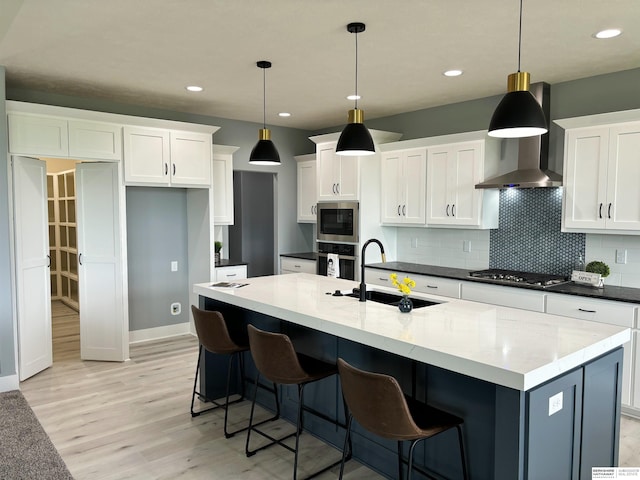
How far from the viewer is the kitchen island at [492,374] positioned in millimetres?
1868

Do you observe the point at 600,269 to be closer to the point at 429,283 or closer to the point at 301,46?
the point at 429,283

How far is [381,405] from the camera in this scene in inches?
80.6

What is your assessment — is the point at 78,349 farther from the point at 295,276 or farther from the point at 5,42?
the point at 5,42

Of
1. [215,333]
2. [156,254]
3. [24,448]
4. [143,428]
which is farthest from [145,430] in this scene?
[156,254]

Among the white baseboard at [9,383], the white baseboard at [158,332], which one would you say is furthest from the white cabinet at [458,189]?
the white baseboard at [9,383]

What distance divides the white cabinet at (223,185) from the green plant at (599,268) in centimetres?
391

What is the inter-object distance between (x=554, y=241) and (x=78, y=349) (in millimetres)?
5117

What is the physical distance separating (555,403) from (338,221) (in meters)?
3.99

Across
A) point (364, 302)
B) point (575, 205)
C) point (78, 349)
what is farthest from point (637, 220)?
point (78, 349)

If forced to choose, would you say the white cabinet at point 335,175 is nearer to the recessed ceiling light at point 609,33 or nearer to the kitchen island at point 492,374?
the kitchen island at point 492,374

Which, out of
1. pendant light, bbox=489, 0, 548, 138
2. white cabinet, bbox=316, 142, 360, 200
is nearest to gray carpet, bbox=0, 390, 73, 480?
pendant light, bbox=489, 0, 548, 138

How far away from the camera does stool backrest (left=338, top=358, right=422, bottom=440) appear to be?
200 cm

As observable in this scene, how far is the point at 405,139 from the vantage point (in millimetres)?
5793

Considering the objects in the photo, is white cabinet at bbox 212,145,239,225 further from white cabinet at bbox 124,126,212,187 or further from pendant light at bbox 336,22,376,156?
pendant light at bbox 336,22,376,156
